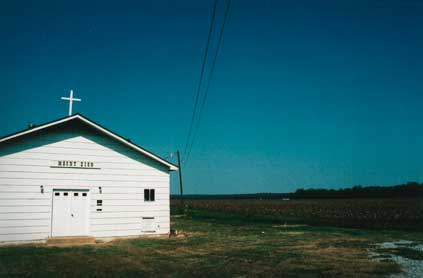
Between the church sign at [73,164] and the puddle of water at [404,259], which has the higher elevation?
the church sign at [73,164]

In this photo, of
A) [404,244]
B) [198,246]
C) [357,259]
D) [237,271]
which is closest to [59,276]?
[237,271]

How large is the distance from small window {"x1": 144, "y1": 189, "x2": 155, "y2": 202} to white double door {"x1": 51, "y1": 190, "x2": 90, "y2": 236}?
305 cm

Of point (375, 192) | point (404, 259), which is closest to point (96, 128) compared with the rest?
point (404, 259)

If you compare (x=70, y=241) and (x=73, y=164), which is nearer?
(x=70, y=241)

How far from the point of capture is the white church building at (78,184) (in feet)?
55.9

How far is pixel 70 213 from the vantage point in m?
18.3

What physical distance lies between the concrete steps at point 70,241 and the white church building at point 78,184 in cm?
39

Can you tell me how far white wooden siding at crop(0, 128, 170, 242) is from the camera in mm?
16969

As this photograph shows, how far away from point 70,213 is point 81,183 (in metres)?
1.54

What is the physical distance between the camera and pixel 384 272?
34.8 ft

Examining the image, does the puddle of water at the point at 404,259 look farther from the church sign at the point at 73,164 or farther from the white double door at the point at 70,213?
the church sign at the point at 73,164

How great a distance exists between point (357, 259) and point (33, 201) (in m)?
14.1

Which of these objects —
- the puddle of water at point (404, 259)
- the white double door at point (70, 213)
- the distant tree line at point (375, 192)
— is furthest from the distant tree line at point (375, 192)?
the white double door at point (70, 213)

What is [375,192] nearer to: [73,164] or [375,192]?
[375,192]
